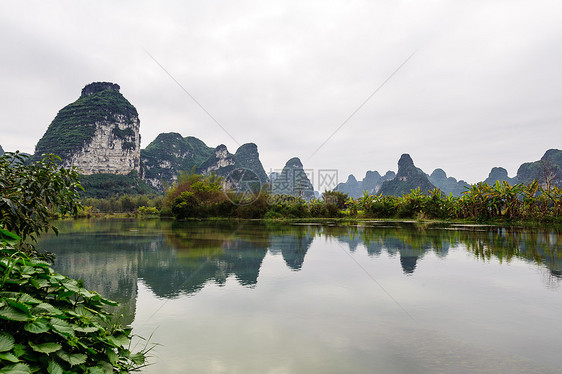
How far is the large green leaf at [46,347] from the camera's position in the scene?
1.83m

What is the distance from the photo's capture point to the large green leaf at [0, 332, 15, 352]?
1680 mm

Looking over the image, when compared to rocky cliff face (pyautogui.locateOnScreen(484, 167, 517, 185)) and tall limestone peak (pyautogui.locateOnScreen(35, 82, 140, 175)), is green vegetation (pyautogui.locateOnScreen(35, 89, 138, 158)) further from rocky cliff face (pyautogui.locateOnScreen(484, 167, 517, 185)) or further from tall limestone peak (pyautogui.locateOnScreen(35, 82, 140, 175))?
rocky cliff face (pyautogui.locateOnScreen(484, 167, 517, 185))

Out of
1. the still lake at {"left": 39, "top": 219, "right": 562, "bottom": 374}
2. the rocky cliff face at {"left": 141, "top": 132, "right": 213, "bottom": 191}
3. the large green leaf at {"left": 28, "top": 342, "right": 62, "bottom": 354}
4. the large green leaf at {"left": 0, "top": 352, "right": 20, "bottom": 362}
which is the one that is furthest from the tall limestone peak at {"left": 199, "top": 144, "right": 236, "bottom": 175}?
the large green leaf at {"left": 0, "top": 352, "right": 20, "bottom": 362}

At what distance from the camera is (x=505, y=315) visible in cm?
533

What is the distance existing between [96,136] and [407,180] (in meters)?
119

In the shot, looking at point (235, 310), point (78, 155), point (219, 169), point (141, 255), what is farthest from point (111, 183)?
point (235, 310)

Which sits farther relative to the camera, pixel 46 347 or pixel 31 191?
pixel 31 191

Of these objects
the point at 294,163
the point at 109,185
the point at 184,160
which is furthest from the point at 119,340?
the point at 294,163

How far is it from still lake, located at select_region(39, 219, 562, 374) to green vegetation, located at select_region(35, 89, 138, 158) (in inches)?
4708

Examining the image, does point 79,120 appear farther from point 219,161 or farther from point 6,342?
point 6,342

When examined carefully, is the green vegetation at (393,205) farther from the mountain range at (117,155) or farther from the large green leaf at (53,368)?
the mountain range at (117,155)

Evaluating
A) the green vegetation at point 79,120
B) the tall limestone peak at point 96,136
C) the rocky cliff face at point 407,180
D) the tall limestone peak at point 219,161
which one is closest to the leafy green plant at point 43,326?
the rocky cliff face at point 407,180

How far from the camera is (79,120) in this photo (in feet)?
382

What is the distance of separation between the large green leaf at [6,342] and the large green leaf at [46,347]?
111mm
